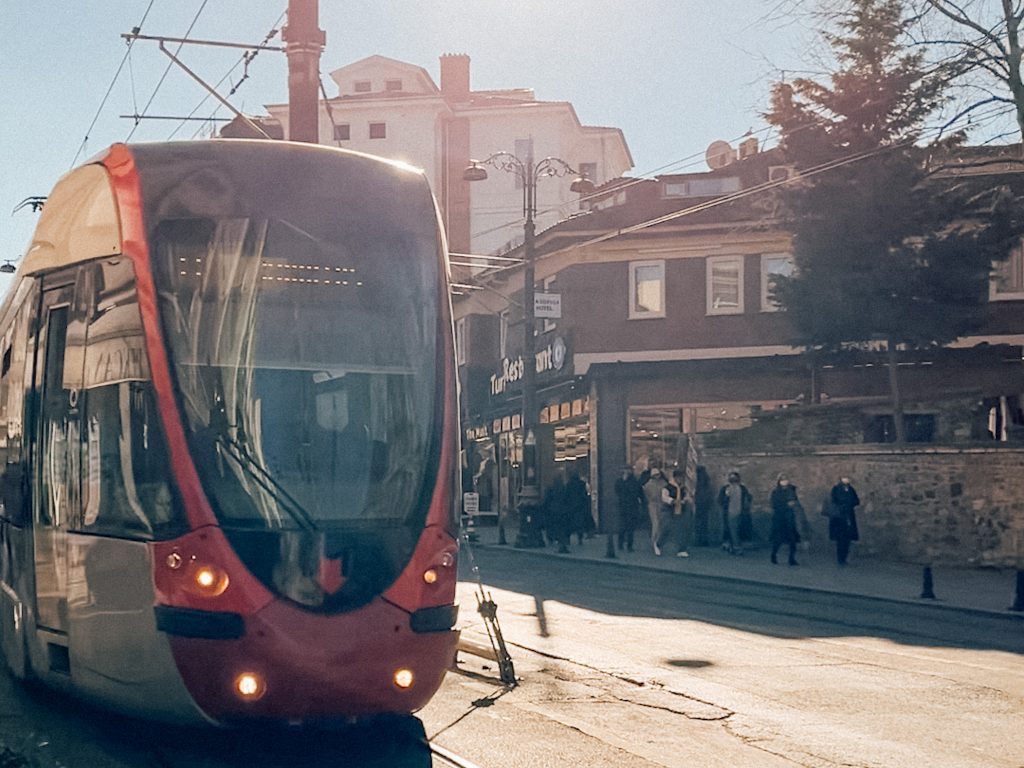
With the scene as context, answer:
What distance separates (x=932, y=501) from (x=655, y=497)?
204 inches

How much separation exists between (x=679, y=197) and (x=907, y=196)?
12.6m

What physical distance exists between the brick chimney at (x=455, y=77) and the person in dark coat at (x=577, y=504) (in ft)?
136

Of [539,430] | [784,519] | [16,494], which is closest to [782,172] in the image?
[539,430]

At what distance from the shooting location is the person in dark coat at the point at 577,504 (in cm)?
3142

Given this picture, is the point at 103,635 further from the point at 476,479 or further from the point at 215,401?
the point at 476,479

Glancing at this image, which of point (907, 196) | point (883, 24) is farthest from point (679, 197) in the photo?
point (883, 24)

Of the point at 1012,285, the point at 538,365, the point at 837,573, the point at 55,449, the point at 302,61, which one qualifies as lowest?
the point at 837,573

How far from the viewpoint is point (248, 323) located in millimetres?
8156

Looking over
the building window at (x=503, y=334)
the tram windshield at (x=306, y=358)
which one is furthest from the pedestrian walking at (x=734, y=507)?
the tram windshield at (x=306, y=358)

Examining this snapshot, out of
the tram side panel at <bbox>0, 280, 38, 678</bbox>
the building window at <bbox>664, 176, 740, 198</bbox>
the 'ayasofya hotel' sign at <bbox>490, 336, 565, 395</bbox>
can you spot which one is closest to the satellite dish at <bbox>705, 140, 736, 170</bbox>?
the building window at <bbox>664, 176, 740, 198</bbox>

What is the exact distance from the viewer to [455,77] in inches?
2798

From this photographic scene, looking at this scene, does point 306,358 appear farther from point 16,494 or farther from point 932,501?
point 932,501

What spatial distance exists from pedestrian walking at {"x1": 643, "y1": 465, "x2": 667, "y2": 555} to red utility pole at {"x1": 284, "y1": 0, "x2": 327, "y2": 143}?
11.6 m

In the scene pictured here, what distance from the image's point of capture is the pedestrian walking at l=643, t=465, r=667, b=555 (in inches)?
1128
